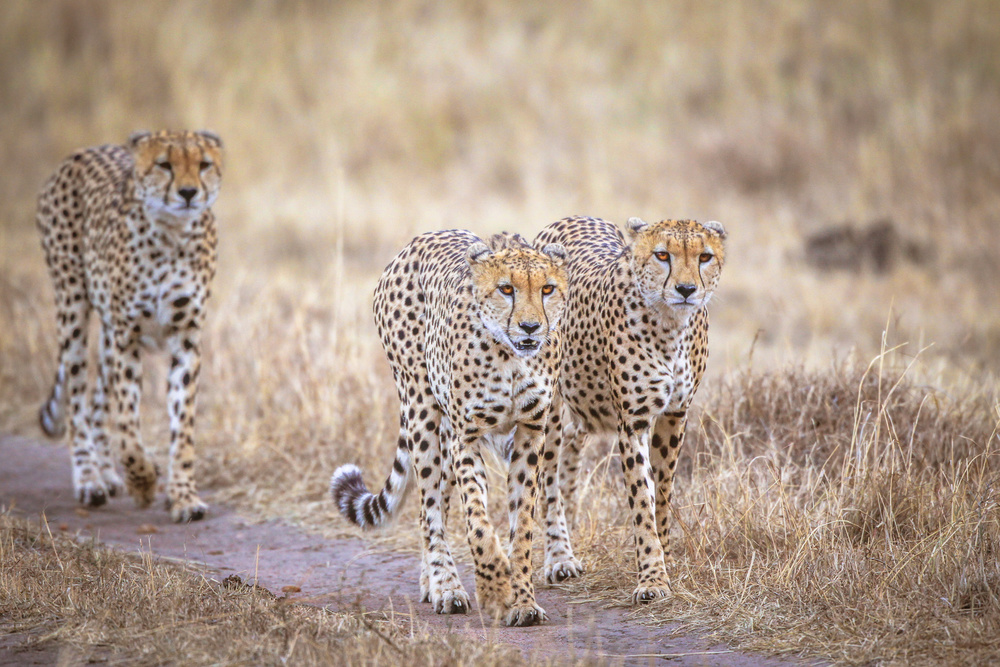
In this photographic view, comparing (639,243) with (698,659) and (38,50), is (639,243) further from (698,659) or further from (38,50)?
(38,50)

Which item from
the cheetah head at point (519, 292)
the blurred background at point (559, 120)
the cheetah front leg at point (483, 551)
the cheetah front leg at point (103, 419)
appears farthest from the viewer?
the blurred background at point (559, 120)

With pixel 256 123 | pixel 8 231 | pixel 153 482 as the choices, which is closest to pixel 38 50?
pixel 256 123

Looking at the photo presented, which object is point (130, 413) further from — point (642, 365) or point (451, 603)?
point (642, 365)

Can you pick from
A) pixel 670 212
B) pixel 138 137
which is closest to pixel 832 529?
pixel 138 137

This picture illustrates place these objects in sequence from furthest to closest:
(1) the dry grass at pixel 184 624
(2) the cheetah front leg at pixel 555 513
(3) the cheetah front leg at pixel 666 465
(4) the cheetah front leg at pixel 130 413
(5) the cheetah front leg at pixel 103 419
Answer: (5) the cheetah front leg at pixel 103 419 < (4) the cheetah front leg at pixel 130 413 < (2) the cheetah front leg at pixel 555 513 < (3) the cheetah front leg at pixel 666 465 < (1) the dry grass at pixel 184 624

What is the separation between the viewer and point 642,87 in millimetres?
13938

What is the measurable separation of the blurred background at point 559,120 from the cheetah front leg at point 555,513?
4.90 m

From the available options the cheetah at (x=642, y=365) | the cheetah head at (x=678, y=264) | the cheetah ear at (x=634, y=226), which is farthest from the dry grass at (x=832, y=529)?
the cheetah ear at (x=634, y=226)

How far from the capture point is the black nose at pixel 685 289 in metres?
3.68

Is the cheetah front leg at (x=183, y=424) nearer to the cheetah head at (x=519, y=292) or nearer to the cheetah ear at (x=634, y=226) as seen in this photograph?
the cheetah head at (x=519, y=292)

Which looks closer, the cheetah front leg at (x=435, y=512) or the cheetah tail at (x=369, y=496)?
the cheetah front leg at (x=435, y=512)

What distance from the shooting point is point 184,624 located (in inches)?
125

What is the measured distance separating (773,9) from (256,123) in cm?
634

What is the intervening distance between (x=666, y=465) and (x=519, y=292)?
0.89 metres
